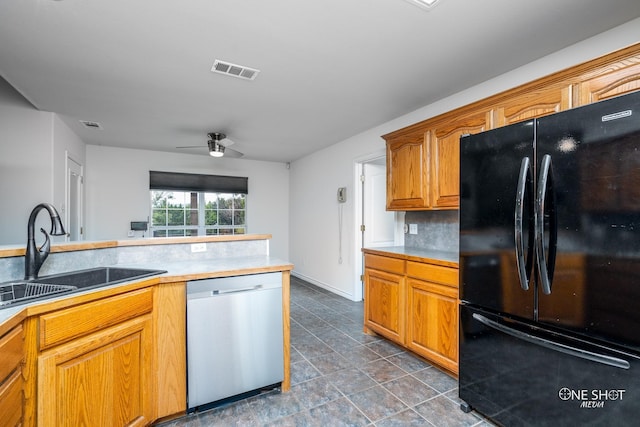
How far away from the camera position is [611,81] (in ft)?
5.07

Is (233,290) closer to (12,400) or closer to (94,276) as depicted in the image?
(94,276)

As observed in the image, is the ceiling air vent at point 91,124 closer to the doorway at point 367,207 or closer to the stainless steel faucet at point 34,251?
the stainless steel faucet at point 34,251

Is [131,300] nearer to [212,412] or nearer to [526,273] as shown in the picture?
[212,412]

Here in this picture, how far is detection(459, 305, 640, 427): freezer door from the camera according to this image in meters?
1.26

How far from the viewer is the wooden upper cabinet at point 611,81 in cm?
146

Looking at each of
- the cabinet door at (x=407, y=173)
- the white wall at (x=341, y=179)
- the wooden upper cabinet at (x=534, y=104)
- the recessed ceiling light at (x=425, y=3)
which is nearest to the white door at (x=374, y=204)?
the white wall at (x=341, y=179)

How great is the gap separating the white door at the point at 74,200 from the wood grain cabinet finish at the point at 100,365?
10.4 feet

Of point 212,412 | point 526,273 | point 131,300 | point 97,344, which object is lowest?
point 212,412

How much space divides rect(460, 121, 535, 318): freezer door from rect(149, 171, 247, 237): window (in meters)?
4.81

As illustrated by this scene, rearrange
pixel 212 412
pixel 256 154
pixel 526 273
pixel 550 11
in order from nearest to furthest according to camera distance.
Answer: pixel 526 273 → pixel 550 11 → pixel 212 412 → pixel 256 154

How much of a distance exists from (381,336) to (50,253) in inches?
109

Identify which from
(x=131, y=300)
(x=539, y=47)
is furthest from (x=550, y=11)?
(x=131, y=300)

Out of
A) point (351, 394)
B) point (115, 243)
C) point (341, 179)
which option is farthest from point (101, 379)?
point (341, 179)

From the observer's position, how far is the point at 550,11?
5.64ft
